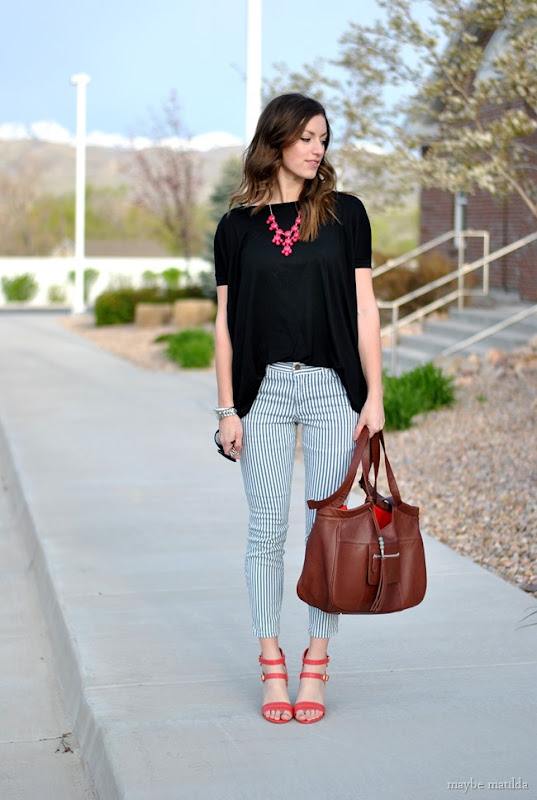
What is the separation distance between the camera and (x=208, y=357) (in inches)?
631

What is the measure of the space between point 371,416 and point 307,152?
84 centimetres

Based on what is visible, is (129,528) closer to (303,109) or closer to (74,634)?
(74,634)

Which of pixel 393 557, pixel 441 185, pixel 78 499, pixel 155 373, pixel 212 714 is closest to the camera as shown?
pixel 393 557

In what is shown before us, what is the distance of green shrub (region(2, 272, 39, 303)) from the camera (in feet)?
123

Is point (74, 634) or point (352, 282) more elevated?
point (352, 282)

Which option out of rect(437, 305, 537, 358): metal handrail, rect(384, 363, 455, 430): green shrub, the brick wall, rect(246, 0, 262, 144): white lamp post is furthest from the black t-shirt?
the brick wall

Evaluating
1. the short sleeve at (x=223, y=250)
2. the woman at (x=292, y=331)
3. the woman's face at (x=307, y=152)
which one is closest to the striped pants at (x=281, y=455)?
the woman at (x=292, y=331)

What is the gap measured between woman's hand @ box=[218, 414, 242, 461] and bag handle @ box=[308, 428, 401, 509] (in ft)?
0.99

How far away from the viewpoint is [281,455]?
12.7ft

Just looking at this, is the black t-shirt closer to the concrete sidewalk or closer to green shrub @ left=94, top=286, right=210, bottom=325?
the concrete sidewalk

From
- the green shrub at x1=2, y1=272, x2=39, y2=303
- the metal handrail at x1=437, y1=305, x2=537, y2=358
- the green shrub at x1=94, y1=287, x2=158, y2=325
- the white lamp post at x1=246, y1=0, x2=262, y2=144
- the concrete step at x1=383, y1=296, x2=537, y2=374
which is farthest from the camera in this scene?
the green shrub at x1=2, y1=272, x2=39, y2=303

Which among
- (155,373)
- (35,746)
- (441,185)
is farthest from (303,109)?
(155,373)

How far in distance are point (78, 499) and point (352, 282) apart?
14.0 feet

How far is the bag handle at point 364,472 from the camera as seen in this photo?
145 inches
